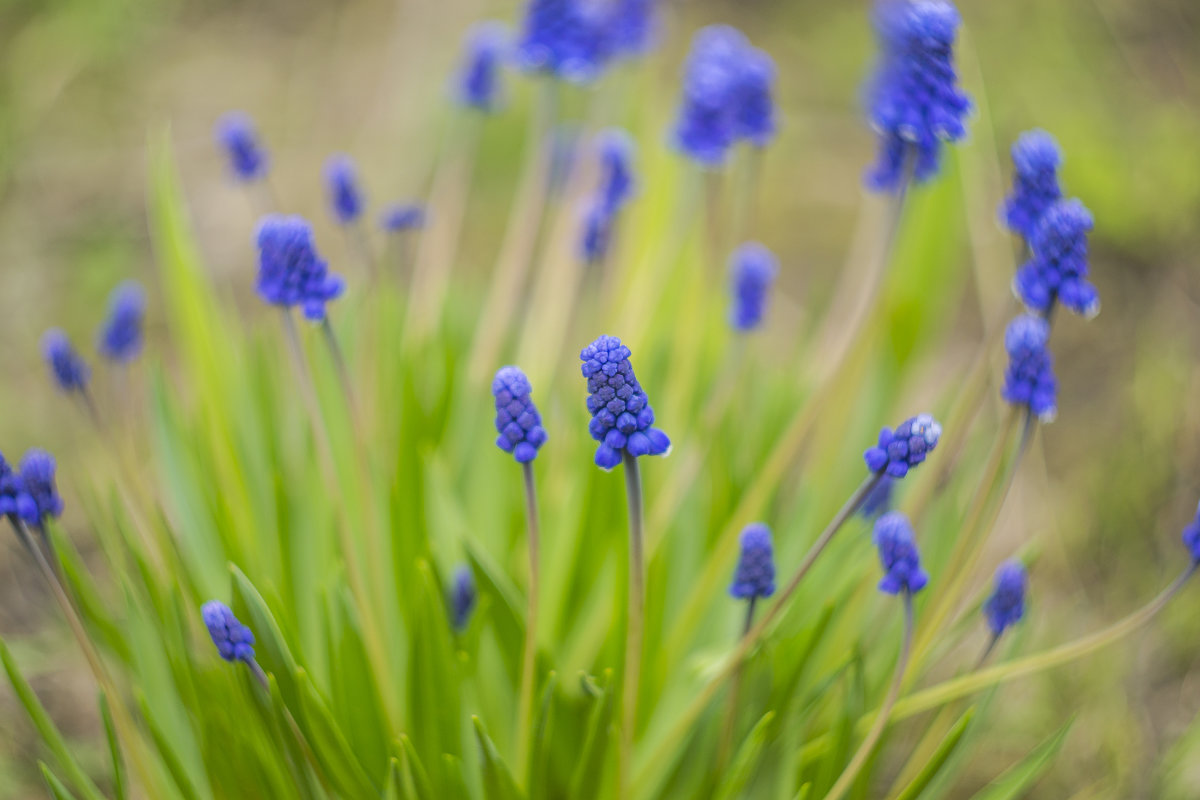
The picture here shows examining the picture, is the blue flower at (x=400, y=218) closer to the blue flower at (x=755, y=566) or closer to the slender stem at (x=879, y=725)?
the blue flower at (x=755, y=566)

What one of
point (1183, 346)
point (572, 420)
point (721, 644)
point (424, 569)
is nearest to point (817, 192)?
point (1183, 346)

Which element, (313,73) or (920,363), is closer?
(920,363)

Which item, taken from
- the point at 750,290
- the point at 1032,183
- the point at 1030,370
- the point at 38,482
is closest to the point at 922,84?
the point at 1032,183

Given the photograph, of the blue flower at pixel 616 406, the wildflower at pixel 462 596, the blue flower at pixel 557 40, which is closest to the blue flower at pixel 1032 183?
the blue flower at pixel 616 406

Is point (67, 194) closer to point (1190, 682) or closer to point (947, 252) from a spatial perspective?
point (947, 252)

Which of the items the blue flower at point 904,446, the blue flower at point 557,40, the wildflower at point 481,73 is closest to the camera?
the blue flower at point 904,446

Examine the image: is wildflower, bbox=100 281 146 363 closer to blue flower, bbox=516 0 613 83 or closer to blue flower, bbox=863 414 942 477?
blue flower, bbox=516 0 613 83
